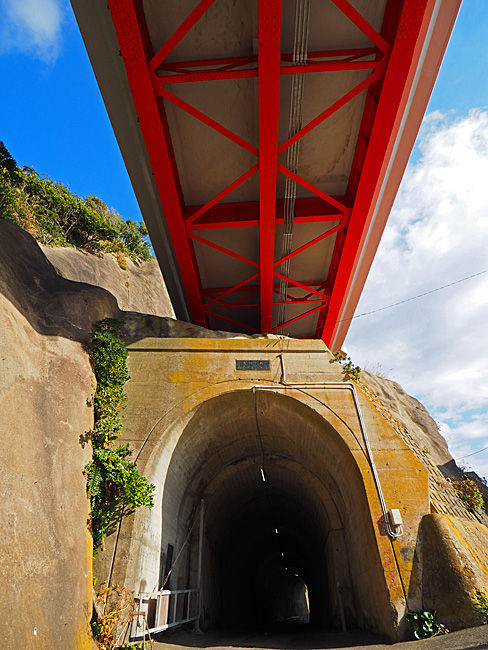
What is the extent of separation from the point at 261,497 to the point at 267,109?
517 inches

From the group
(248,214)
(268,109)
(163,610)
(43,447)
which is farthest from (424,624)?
(248,214)

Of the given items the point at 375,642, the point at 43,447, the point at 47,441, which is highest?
the point at 47,441

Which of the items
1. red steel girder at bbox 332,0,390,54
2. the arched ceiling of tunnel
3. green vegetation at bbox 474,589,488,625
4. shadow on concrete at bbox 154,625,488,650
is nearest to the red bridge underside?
red steel girder at bbox 332,0,390,54

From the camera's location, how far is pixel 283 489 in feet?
44.8

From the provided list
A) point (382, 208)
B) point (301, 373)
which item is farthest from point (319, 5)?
point (301, 373)

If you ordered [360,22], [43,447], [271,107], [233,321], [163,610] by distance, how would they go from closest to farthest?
[360,22] < [43,447] < [271,107] < [163,610] < [233,321]

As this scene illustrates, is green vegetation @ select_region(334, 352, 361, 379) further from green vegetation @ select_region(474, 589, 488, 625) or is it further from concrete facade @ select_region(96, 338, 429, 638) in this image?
green vegetation @ select_region(474, 589, 488, 625)

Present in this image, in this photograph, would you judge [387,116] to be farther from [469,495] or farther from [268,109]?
[469,495]

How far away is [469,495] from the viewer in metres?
9.99

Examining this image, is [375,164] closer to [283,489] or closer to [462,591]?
[462,591]

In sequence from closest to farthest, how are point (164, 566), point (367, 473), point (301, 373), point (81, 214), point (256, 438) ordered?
point (367, 473) < point (164, 566) < point (301, 373) < point (256, 438) < point (81, 214)

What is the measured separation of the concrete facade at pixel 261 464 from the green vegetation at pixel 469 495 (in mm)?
3080

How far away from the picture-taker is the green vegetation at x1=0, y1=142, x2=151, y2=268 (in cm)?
1752

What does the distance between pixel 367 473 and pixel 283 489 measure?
21.0ft
